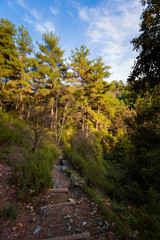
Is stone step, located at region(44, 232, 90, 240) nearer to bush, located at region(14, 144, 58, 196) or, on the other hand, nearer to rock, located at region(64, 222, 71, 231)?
rock, located at region(64, 222, 71, 231)

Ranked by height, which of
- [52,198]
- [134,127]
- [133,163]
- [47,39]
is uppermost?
[47,39]

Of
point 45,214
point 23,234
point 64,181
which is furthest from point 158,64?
point 64,181

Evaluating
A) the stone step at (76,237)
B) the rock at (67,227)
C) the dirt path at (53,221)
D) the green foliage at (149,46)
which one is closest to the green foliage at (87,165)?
the dirt path at (53,221)

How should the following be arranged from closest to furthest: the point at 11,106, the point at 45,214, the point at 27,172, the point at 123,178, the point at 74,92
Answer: the point at 45,214 < the point at 27,172 < the point at 123,178 < the point at 74,92 < the point at 11,106

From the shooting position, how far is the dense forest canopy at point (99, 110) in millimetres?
3111

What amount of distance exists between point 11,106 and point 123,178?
2128 cm

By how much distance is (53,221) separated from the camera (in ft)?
7.50

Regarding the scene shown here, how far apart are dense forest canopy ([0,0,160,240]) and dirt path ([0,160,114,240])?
0.63 metres

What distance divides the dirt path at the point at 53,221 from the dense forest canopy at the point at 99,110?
63cm

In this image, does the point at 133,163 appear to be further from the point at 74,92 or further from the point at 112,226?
the point at 74,92

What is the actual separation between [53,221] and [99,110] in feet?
61.1

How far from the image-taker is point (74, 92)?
613 inches

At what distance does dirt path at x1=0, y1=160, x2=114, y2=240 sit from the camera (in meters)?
1.99

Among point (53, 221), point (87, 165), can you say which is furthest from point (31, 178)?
point (87, 165)
